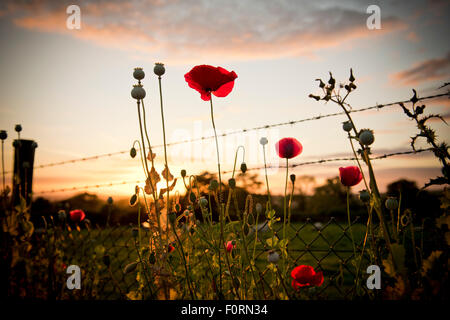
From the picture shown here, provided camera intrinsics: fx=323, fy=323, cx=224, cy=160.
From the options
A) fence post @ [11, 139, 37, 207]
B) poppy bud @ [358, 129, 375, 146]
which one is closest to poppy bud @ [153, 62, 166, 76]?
poppy bud @ [358, 129, 375, 146]

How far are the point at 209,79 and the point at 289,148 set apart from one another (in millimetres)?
545

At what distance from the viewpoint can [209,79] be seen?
1211mm

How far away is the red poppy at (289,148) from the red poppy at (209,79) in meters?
0.42

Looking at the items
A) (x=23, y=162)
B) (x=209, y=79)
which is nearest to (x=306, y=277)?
(x=209, y=79)

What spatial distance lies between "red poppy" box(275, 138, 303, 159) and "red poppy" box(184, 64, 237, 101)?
42 cm

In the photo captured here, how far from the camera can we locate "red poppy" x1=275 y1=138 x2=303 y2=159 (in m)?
1.53

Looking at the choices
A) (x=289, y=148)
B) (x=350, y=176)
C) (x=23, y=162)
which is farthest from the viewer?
(x=23, y=162)

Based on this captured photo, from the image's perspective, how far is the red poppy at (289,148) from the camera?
1.53 metres

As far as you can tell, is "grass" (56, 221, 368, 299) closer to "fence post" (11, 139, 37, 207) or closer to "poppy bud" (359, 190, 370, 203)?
"poppy bud" (359, 190, 370, 203)

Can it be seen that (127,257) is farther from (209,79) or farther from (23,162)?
(23,162)
